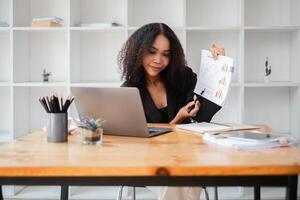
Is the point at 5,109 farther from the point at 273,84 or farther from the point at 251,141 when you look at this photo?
the point at 251,141

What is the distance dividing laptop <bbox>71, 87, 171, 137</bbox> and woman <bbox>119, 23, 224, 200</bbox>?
1.61 ft

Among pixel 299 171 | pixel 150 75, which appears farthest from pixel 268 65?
pixel 299 171

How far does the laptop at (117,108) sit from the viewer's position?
59.7 inches

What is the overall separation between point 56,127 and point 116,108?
0.76 feet

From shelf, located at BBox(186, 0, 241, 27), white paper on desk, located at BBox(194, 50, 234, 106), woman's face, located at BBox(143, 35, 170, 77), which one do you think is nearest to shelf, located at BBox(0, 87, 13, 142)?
shelf, located at BBox(186, 0, 241, 27)

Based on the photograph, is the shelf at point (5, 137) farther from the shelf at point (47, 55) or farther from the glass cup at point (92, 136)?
the glass cup at point (92, 136)

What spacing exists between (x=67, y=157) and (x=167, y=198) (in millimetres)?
657

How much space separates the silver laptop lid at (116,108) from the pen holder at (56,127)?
0.17 m

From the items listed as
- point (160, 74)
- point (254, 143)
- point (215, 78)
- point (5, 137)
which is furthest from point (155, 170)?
point (5, 137)

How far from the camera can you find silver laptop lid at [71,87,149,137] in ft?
4.98

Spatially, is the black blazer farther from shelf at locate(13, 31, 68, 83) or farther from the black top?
shelf at locate(13, 31, 68, 83)

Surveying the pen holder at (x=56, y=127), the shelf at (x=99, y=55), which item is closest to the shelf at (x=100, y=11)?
the shelf at (x=99, y=55)

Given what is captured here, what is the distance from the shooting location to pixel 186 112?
83.0 inches

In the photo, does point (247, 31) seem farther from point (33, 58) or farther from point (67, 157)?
point (67, 157)
